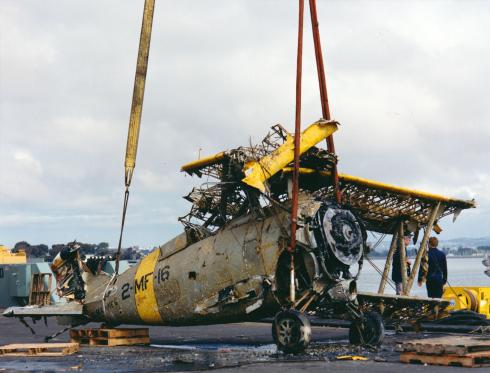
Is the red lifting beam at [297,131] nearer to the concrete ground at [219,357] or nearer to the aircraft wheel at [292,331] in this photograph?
the aircraft wheel at [292,331]

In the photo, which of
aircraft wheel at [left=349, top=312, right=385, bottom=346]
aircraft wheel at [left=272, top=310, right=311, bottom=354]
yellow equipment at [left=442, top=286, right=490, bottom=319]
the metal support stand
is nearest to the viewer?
aircraft wheel at [left=272, top=310, right=311, bottom=354]

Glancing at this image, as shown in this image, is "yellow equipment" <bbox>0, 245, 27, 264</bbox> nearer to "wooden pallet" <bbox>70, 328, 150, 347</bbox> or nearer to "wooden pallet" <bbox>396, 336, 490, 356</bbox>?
"wooden pallet" <bbox>70, 328, 150, 347</bbox>

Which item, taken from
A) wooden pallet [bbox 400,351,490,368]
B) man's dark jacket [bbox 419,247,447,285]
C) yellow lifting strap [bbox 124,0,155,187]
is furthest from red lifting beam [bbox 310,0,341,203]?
man's dark jacket [bbox 419,247,447,285]

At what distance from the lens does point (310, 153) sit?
1520cm

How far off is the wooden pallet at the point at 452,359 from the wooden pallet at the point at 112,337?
23.8 feet

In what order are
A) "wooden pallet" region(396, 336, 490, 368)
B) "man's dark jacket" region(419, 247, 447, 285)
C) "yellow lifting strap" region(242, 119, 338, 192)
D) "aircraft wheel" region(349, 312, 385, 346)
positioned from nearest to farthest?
1. "wooden pallet" region(396, 336, 490, 368)
2. "yellow lifting strap" region(242, 119, 338, 192)
3. "aircraft wheel" region(349, 312, 385, 346)
4. "man's dark jacket" region(419, 247, 447, 285)

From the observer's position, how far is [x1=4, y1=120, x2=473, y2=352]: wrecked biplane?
46.0 feet

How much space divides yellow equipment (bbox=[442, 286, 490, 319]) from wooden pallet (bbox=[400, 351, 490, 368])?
9081 mm

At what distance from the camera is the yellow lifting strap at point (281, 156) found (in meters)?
13.9

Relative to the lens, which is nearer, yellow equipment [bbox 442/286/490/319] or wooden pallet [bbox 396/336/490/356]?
wooden pallet [bbox 396/336/490/356]

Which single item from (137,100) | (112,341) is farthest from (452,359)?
(137,100)

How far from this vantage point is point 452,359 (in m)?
11.5

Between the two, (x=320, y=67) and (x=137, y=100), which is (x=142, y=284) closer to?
(x=137, y=100)

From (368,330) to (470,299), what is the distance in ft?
23.3
